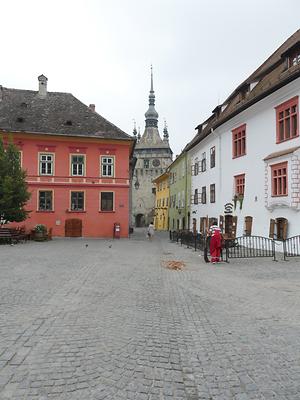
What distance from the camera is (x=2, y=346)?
491 cm

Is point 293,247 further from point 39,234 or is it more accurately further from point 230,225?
point 39,234

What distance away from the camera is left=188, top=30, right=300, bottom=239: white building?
17859 mm

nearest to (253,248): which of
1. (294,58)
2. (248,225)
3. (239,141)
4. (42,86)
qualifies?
(248,225)

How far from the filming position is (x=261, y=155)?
21016 mm

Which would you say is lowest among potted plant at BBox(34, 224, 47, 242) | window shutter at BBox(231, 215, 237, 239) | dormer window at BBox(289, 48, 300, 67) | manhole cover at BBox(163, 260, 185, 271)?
manhole cover at BBox(163, 260, 185, 271)

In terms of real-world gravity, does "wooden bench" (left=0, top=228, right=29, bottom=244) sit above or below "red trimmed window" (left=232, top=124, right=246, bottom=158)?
below

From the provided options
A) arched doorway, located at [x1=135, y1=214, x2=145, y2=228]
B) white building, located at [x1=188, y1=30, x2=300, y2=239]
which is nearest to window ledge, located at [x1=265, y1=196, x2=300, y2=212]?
white building, located at [x1=188, y1=30, x2=300, y2=239]

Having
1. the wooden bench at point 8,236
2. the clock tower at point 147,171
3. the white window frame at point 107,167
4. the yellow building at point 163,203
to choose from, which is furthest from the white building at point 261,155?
the clock tower at point 147,171

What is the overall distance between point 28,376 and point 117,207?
29.4 metres

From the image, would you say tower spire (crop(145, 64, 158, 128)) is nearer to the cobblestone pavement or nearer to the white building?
the white building

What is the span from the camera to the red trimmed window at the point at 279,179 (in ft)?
60.8

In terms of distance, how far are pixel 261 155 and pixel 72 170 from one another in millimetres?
18101

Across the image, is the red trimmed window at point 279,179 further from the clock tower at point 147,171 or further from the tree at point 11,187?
the clock tower at point 147,171

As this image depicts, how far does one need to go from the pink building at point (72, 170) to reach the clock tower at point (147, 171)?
45.2 metres
